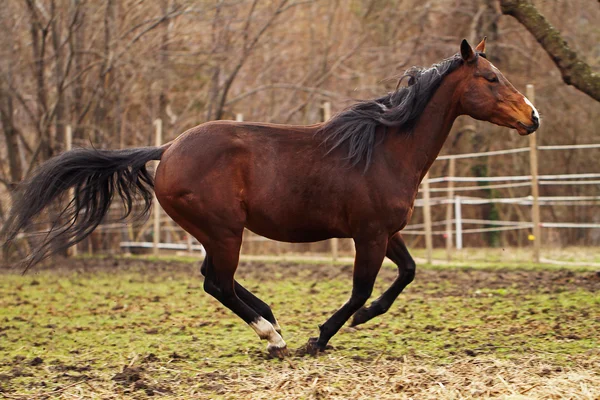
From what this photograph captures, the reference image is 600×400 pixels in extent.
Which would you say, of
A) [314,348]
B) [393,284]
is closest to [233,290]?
[314,348]

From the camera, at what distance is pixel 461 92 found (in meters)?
5.84

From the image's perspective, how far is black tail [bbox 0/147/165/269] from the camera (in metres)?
5.98

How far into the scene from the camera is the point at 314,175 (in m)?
5.62

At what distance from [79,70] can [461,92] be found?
1321 cm

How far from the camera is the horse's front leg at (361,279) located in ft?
18.1

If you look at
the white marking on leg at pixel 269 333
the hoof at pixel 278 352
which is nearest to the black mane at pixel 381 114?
the white marking on leg at pixel 269 333

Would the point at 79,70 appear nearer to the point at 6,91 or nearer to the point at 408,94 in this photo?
the point at 6,91

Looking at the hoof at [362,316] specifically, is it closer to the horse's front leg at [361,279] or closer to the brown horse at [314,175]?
the brown horse at [314,175]

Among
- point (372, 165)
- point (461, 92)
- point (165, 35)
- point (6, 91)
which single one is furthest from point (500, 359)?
point (165, 35)

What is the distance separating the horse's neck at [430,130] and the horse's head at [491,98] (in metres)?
0.10

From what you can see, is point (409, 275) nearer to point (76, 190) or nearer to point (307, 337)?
point (307, 337)

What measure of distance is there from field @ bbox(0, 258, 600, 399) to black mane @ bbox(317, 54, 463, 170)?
1.53m

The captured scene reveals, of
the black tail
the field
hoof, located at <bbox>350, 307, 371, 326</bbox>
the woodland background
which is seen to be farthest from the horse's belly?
the woodland background

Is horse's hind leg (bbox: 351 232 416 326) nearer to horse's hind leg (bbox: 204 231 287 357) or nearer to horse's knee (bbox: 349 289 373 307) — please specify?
horse's knee (bbox: 349 289 373 307)
